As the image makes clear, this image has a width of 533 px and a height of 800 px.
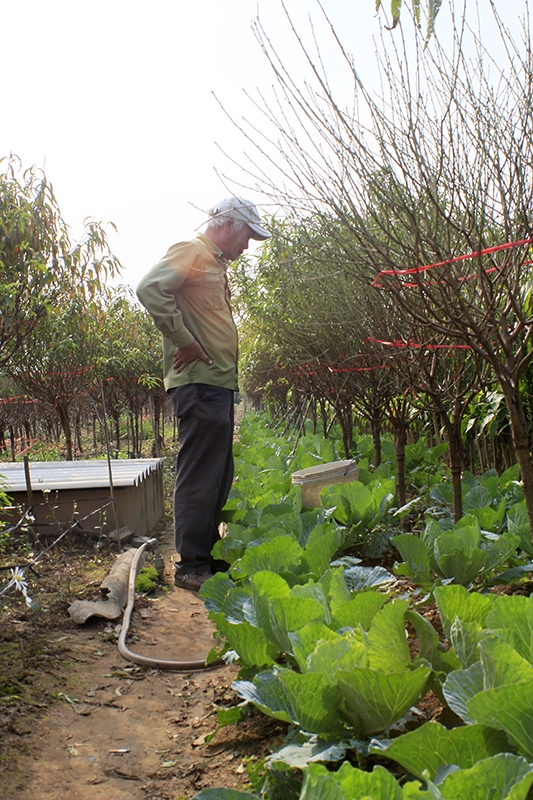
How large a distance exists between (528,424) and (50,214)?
3.95 metres

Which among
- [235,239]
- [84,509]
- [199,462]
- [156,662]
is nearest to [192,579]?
[199,462]

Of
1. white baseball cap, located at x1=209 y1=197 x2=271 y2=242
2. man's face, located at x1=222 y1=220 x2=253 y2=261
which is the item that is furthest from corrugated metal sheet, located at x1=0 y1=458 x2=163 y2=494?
white baseball cap, located at x1=209 y1=197 x2=271 y2=242

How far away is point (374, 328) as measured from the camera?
14.0 ft

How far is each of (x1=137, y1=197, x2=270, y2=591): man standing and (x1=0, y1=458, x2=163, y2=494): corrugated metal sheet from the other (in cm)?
118

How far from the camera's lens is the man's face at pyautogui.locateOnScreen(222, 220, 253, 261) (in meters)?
4.14

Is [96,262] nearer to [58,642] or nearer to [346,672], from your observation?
[58,642]

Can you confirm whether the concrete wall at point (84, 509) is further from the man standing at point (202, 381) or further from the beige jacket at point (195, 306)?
the beige jacket at point (195, 306)

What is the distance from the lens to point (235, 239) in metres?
4.18

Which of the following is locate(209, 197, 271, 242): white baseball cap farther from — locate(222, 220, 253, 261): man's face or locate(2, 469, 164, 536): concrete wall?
locate(2, 469, 164, 536): concrete wall

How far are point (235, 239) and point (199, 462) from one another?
1411mm

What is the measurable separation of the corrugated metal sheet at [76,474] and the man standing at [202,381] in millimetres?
1177

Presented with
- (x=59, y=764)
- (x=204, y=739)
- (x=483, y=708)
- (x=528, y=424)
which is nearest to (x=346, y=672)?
(x=483, y=708)

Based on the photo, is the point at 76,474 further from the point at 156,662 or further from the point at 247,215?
the point at 156,662

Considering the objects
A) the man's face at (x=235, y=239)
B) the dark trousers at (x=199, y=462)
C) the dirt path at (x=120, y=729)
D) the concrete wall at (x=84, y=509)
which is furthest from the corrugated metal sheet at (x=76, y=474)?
the man's face at (x=235, y=239)
